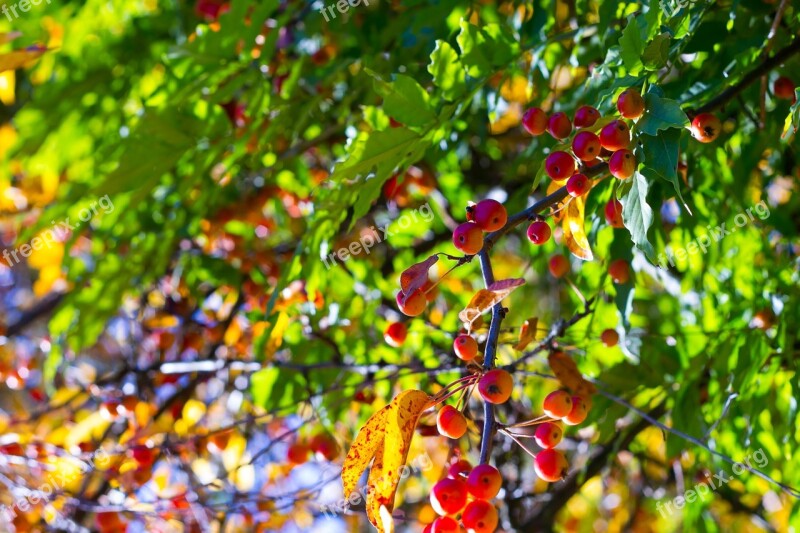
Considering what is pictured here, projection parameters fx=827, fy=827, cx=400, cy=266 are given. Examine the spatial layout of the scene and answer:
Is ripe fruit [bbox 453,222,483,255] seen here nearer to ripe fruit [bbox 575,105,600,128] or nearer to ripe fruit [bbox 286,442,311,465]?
ripe fruit [bbox 575,105,600,128]

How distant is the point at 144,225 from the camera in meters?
2.37

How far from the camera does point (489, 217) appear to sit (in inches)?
44.7

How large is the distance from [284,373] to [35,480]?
120cm

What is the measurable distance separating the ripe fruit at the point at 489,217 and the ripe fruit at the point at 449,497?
35 cm

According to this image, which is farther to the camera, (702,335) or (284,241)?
(284,241)

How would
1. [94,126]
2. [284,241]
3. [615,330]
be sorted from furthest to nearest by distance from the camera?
[284,241] → [94,126] → [615,330]

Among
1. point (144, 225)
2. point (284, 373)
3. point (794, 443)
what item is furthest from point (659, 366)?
point (144, 225)

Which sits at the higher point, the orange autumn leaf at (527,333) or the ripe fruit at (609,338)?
the orange autumn leaf at (527,333)

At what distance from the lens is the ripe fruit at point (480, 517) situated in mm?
984

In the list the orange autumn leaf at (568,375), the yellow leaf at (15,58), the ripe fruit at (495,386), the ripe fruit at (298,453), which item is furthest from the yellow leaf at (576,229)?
the ripe fruit at (298,453)

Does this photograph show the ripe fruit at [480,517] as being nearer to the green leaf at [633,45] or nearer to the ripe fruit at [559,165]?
the ripe fruit at [559,165]

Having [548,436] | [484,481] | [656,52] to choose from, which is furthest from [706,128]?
[484,481]

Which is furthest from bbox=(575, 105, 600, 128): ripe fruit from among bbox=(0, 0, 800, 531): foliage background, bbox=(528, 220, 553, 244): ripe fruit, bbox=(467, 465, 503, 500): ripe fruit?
bbox=(467, 465, 503, 500): ripe fruit

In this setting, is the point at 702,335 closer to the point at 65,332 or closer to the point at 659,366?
the point at 659,366
